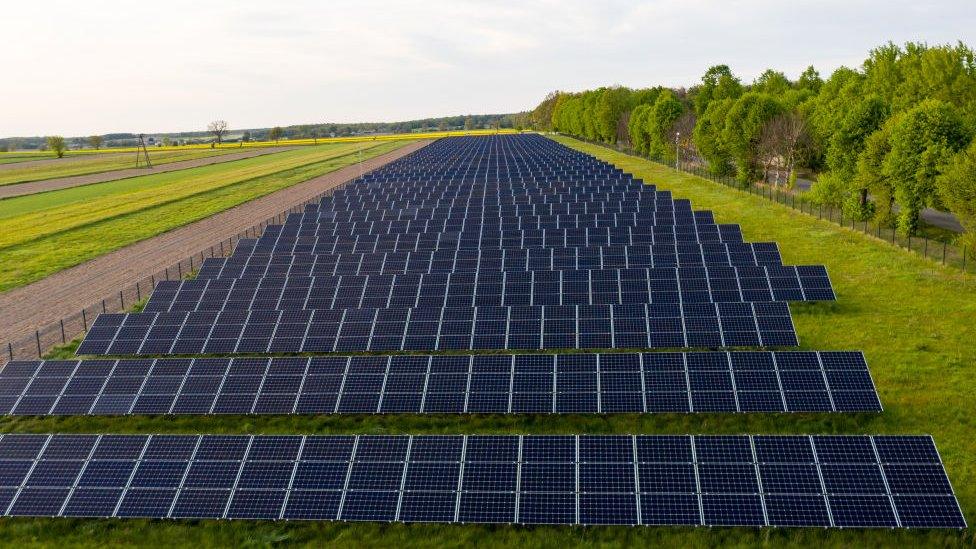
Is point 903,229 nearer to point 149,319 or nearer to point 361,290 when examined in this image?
point 361,290

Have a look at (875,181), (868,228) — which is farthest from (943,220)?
(875,181)

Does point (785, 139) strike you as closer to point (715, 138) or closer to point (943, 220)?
point (715, 138)

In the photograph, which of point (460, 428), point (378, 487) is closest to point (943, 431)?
point (460, 428)

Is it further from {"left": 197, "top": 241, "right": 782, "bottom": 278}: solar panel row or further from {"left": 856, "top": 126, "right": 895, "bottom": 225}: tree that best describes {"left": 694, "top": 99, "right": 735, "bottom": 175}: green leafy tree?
{"left": 197, "top": 241, "right": 782, "bottom": 278}: solar panel row

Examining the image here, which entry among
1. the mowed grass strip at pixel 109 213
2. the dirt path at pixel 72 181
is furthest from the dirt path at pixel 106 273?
the dirt path at pixel 72 181

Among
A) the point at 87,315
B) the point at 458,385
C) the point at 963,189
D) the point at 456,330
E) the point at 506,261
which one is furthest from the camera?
the point at 506,261

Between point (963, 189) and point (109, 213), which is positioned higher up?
point (963, 189)

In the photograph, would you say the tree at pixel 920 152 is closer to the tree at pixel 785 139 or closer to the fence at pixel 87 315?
the tree at pixel 785 139
